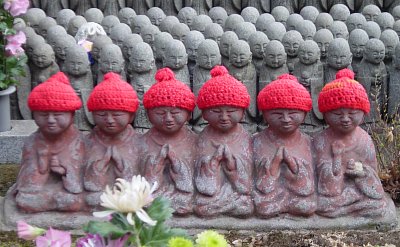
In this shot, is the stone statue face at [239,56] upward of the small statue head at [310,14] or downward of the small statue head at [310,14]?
downward

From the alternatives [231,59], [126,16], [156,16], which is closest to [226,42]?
[231,59]

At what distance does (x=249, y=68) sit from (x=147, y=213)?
3.13 metres

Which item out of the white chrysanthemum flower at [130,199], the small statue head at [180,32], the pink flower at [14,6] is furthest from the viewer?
the small statue head at [180,32]

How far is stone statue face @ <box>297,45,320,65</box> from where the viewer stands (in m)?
4.88

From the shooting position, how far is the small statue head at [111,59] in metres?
4.75

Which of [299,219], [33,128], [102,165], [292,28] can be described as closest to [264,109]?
[299,219]

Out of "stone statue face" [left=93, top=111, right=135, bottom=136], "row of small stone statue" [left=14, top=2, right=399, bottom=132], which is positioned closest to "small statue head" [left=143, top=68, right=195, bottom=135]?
"stone statue face" [left=93, top=111, right=135, bottom=136]

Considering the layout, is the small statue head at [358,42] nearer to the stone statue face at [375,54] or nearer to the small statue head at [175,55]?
the stone statue face at [375,54]

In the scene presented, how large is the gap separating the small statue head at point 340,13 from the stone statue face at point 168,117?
9.47 feet

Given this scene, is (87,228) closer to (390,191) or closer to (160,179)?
(160,179)

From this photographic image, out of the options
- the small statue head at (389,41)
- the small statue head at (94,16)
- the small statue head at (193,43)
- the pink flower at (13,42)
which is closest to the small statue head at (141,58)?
the small statue head at (193,43)

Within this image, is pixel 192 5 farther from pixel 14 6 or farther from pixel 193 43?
pixel 14 6

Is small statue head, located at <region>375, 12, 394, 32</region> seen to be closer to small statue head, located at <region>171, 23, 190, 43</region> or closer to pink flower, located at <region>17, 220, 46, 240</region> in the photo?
small statue head, located at <region>171, 23, 190, 43</region>

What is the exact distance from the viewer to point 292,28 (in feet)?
18.3
